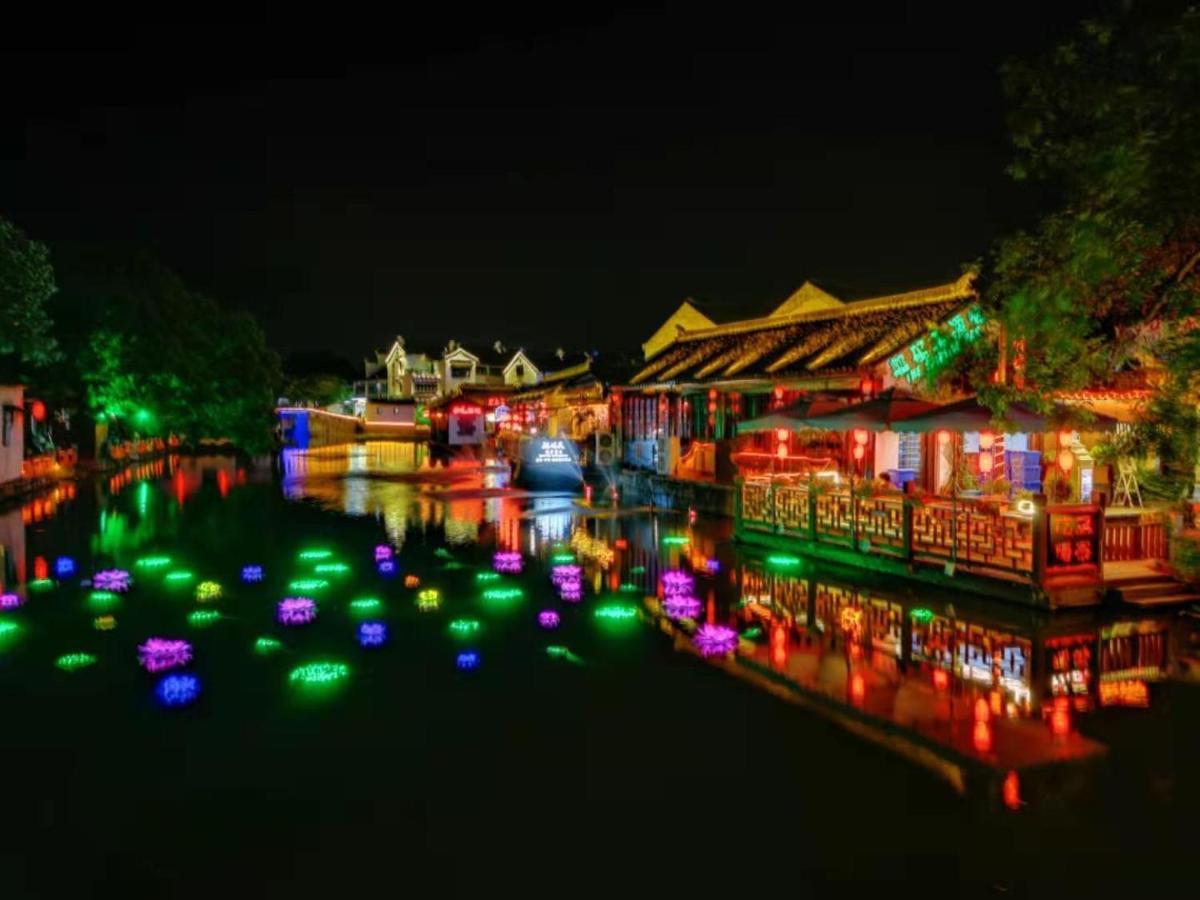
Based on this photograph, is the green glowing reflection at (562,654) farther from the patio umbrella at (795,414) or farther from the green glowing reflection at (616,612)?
the patio umbrella at (795,414)

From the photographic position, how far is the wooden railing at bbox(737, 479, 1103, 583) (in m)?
10.9

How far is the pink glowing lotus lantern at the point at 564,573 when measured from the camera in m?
13.3

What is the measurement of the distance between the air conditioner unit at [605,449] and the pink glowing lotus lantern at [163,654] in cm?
2253

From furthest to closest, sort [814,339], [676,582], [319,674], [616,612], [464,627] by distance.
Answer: [814,339], [676,582], [616,612], [464,627], [319,674]

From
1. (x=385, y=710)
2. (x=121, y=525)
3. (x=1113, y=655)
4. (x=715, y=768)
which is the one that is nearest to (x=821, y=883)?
(x=715, y=768)

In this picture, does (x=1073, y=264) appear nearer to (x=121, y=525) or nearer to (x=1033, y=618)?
(x=1033, y=618)

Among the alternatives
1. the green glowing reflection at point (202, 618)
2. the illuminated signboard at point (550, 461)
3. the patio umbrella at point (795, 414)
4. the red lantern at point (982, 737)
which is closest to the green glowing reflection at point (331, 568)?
the green glowing reflection at point (202, 618)

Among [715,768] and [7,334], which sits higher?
[7,334]

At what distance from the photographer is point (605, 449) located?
117 ft

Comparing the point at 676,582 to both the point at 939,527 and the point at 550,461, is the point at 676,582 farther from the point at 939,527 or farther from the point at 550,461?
the point at 550,461

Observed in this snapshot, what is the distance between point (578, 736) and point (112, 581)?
8.90 meters

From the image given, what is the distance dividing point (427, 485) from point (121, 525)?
11374 mm

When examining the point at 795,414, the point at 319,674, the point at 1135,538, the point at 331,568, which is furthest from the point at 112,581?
the point at 1135,538

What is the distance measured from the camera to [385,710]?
24.7 ft
